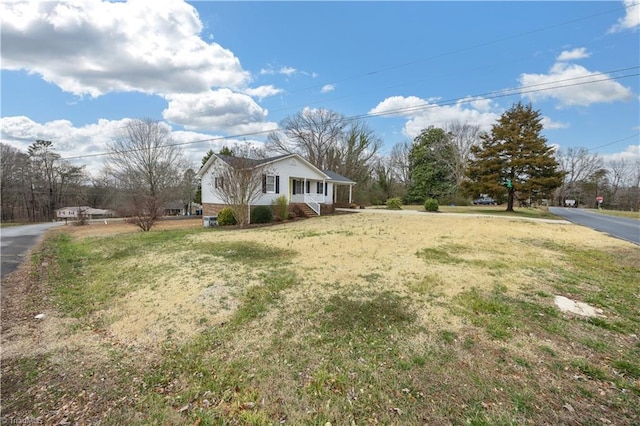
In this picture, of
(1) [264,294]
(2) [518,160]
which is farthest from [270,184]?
(2) [518,160]

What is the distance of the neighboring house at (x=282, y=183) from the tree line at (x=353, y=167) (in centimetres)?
857

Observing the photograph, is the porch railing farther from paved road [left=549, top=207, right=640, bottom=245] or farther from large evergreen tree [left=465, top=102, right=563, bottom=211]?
paved road [left=549, top=207, right=640, bottom=245]

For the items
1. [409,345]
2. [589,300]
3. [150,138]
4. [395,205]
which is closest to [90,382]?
[409,345]

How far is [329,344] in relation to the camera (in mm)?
3484

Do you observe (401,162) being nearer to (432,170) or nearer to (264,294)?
(432,170)

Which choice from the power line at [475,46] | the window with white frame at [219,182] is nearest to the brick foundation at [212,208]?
the window with white frame at [219,182]

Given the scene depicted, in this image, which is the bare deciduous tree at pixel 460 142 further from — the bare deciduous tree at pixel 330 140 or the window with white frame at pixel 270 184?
the window with white frame at pixel 270 184

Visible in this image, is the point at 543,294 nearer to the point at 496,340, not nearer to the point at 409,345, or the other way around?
the point at 496,340

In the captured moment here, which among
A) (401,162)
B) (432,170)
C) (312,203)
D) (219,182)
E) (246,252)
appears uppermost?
(401,162)

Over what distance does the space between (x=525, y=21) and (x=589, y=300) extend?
12417mm

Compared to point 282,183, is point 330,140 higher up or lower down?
higher up

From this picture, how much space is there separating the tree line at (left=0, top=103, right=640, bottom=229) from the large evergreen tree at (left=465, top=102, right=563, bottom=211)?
2.7 inches

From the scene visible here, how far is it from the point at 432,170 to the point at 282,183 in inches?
1003

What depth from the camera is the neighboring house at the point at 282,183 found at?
18.5 metres
